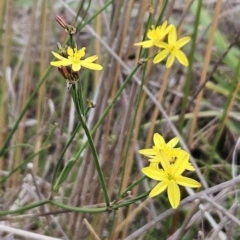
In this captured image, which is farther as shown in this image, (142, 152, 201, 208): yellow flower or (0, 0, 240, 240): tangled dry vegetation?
(0, 0, 240, 240): tangled dry vegetation

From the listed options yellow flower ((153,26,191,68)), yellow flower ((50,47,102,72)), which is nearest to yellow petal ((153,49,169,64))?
yellow flower ((153,26,191,68))

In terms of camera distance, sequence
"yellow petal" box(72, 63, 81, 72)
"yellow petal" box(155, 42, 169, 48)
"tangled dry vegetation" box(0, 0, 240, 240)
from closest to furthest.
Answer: "yellow petal" box(72, 63, 81, 72) → "yellow petal" box(155, 42, 169, 48) → "tangled dry vegetation" box(0, 0, 240, 240)

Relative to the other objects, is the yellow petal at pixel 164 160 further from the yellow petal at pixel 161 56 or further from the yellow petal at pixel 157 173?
the yellow petal at pixel 161 56

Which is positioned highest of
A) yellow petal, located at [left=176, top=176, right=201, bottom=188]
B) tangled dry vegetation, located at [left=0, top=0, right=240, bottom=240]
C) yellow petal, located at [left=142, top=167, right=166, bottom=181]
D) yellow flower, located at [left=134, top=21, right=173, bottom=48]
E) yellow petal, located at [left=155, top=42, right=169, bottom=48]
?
yellow flower, located at [left=134, top=21, right=173, bottom=48]

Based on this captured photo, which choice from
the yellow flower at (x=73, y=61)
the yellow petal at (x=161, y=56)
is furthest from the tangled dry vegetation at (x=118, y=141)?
the yellow flower at (x=73, y=61)

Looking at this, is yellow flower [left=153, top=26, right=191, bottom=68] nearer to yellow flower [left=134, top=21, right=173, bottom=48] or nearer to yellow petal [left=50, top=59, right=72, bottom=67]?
yellow flower [left=134, top=21, right=173, bottom=48]

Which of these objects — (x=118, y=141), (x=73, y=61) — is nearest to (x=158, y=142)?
(x=73, y=61)

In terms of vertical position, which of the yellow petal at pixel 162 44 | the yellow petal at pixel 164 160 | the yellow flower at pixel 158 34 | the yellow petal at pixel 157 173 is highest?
the yellow flower at pixel 158 34

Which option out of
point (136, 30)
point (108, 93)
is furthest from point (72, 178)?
point (136, 30)
